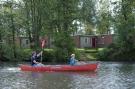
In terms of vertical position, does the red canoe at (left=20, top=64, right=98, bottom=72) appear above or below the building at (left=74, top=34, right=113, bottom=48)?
below

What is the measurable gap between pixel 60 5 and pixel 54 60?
10.1 meters

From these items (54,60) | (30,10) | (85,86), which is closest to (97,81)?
(85,86)

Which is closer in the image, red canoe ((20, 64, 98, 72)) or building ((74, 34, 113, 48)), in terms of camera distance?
red canoe ((20, 64, 98, 72))

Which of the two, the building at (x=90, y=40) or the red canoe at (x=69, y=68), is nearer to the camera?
the red canoe at (x=69, y=68)

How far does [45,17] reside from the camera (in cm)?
6856

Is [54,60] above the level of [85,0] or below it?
below

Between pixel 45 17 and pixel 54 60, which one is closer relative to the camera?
pixel 54 60

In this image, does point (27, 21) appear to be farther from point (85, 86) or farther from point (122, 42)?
point (85, 86)

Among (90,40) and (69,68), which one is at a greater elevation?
(90,40)

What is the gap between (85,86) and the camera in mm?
30938

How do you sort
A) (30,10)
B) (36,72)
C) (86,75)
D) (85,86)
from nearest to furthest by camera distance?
(85,86) → (86,75) → (36,72) → (30,10)

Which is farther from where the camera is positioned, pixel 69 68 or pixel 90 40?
pixel 90 40

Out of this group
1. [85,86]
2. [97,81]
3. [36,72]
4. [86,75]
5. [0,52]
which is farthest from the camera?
[0,52]

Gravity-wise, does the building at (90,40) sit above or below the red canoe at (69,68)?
above
